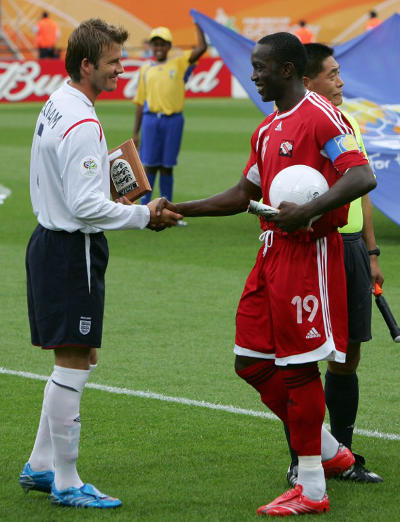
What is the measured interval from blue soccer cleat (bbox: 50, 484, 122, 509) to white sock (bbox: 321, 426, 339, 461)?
3.11 ft

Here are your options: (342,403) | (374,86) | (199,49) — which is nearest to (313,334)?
(342,403)

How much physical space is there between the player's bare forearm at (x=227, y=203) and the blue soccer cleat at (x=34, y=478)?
134 centimetres

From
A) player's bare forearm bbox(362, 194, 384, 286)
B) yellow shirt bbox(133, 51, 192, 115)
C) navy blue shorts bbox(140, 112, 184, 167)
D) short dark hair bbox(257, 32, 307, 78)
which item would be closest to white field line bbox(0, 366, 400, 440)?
player's bare forearm bbox(362, 194, 384, 286)

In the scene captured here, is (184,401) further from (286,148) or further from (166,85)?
(166,85)

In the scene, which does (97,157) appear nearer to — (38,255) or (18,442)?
(38,255)

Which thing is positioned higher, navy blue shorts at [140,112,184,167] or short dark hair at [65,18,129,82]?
short dark hair at [65,18,129,82]

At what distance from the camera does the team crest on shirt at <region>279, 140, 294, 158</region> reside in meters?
4.64

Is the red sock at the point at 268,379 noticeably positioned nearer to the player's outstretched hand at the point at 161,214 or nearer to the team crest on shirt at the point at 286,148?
the player's outstretched hand at the point at 161,214

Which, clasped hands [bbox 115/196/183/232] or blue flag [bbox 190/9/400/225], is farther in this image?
blue flag [bbox 190/9/400/225]

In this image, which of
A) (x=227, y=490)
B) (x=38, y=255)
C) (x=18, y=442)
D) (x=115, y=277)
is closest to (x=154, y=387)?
(x=18, y=442)

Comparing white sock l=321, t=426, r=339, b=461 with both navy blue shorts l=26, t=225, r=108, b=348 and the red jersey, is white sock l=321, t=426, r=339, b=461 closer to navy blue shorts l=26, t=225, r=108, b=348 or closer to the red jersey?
the red jersey

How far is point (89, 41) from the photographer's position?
465 cm

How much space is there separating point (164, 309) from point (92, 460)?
3.53 metres

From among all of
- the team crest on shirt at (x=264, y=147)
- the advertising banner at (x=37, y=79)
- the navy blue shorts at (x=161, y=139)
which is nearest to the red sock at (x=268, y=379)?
the team crest on shirt at (x=264, y=147)
